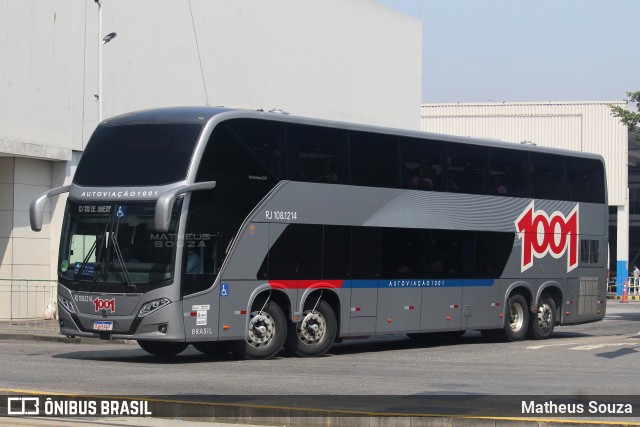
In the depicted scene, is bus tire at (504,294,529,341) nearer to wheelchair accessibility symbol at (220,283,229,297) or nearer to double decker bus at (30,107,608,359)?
double decker bus at (30,107,608,359)

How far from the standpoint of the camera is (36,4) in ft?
101

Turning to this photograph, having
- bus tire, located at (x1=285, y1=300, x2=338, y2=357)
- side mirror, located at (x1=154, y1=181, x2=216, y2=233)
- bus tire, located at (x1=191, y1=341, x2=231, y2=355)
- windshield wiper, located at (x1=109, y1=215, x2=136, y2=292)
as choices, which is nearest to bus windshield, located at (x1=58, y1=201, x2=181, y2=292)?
windshield wiper, located at (x1=109, y1=215, x2=136, y2=292)

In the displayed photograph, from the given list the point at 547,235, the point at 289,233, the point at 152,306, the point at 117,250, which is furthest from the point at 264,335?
the point at 547,235

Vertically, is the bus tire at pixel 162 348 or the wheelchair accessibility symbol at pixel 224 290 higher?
the wheelchair accessibility symbol at pixel 224 290

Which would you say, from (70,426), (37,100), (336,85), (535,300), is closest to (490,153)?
(535,300)

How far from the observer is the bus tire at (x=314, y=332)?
20125mm

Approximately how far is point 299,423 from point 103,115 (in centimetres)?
2311

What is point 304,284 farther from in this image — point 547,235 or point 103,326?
point 547,235

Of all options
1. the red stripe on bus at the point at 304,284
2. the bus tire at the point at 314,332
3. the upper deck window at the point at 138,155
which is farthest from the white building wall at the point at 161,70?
the bus tire at the point at 314,332

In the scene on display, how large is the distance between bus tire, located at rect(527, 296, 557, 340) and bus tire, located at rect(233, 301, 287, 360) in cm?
817

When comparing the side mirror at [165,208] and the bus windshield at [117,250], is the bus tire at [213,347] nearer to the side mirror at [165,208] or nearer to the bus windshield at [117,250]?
the bus windshield at [117,250]

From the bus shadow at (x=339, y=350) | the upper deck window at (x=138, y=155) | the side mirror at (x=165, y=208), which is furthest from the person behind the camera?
the bus shadow at (x=339, y=350)

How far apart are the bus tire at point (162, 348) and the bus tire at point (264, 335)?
3.94 feet

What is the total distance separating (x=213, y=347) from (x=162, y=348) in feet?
2.97
